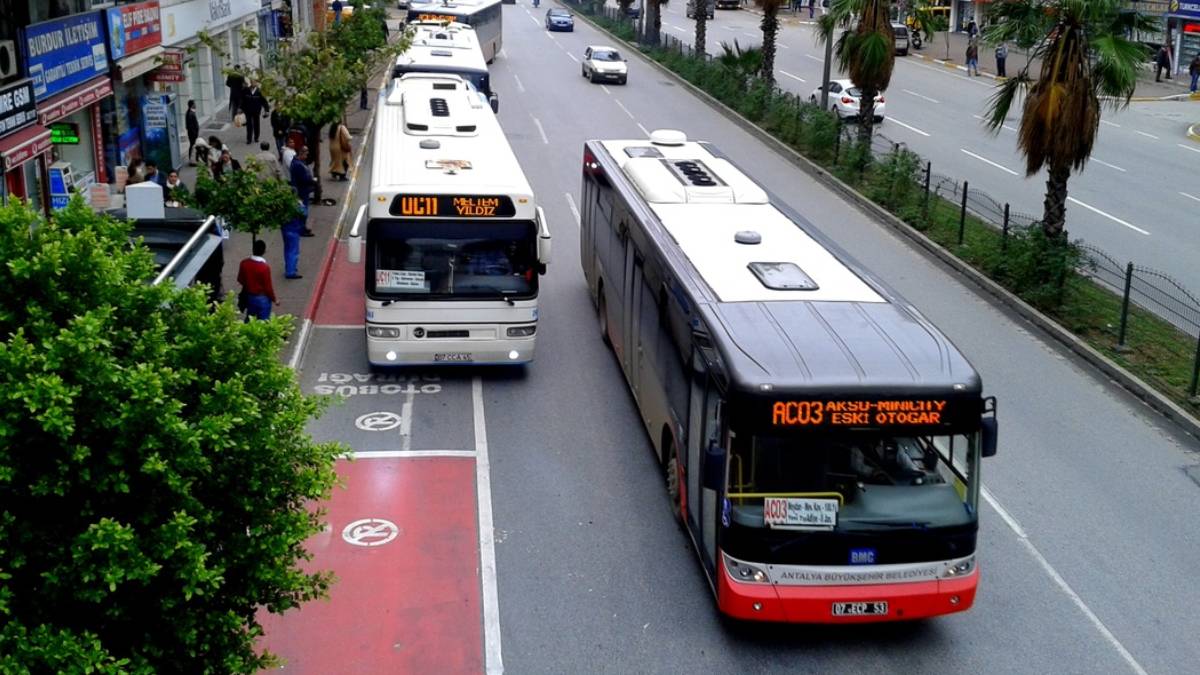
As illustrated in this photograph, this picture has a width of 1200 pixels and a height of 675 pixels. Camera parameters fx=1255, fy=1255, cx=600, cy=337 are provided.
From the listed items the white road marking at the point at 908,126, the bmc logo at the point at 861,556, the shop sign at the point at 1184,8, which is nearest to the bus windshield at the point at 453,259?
the bmc logo at the point at 861,556

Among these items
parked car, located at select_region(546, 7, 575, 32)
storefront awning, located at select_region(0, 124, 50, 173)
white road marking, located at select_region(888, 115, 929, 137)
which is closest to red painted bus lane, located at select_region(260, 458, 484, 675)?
storefront awning, located at select_region(0, 124, 50, 173)

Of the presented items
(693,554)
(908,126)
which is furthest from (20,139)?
(908,126)

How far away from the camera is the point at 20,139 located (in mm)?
18625

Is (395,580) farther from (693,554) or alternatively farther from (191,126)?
(191,126)

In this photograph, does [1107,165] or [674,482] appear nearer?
[674,482]

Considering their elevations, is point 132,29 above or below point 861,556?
above

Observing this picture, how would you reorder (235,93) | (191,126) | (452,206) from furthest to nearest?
(235,93)
(191,126)
(452,206)

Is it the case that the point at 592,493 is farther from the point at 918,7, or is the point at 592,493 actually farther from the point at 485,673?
the point at 918,7

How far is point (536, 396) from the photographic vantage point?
16.3 metres

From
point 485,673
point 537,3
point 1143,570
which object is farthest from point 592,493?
point 537,3

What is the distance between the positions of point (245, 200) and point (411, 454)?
19.7ft

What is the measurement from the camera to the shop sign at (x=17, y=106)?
59.3 feet

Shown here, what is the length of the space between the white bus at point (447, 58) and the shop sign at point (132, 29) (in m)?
5.57

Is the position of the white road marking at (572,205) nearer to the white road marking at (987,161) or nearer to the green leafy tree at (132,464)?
the white road marking at (987,161)
